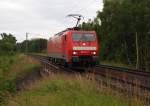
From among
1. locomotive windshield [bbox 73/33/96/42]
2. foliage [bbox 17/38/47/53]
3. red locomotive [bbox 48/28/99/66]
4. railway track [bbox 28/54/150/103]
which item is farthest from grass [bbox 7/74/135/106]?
foliage [bbox 17/38/47/53]

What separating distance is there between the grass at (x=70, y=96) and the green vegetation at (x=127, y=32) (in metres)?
16.9

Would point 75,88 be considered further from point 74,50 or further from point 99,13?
point 99,13

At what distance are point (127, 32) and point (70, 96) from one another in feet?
76.5

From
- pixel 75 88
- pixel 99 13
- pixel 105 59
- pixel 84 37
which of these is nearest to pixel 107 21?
pixel 99 13

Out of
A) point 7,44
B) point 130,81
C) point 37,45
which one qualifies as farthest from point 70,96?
point 37,45

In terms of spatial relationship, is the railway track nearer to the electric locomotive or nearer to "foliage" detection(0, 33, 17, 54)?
the electric locomotive

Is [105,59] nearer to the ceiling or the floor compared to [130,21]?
nearer to the floor

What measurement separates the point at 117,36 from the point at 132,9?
196 inches

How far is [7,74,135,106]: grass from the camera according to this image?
11.0 metres

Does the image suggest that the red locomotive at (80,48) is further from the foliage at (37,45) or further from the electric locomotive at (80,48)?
the foliage at (37,45)

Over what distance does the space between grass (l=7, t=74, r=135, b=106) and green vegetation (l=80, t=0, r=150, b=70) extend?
16.9 meters

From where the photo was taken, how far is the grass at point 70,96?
11.0 meters

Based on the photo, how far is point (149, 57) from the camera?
32594 mm

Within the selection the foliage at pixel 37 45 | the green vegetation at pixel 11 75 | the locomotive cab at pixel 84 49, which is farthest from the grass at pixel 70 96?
the foliage at pixel 37 45
